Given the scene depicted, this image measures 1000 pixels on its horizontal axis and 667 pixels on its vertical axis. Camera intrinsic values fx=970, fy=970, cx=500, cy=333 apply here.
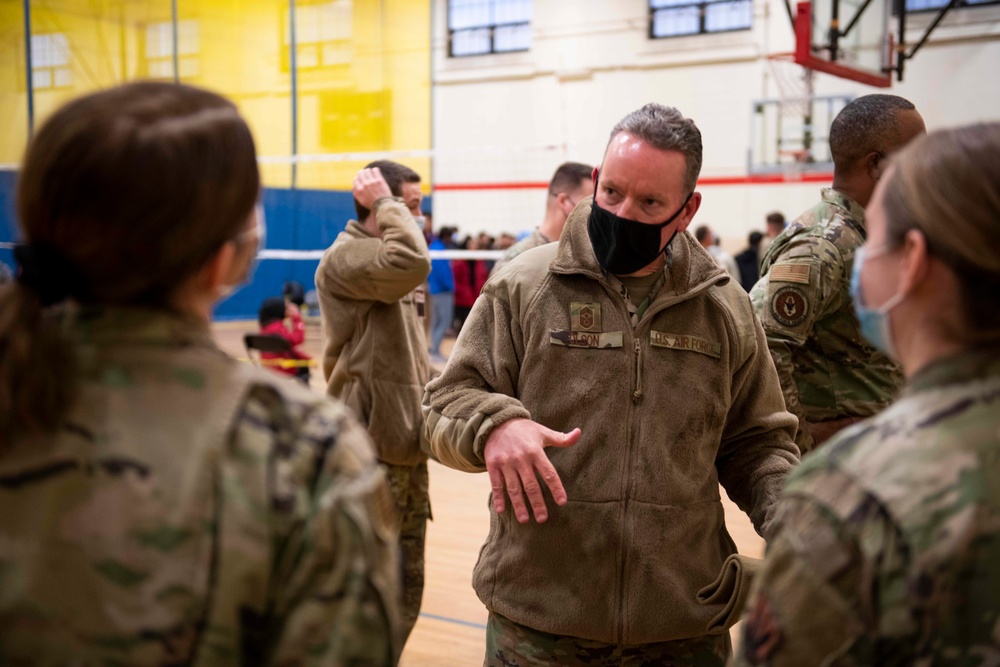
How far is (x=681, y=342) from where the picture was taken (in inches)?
82.3

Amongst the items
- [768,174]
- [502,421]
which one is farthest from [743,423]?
[768,174]

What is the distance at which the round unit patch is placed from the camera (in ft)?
8.82

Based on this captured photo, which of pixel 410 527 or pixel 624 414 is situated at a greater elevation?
pixel 624 414

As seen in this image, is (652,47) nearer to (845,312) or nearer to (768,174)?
(768,174)

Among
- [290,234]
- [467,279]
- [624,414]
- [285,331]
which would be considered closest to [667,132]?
[624,414]

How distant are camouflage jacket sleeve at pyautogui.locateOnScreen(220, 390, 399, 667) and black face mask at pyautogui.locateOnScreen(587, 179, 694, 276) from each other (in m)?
1.13

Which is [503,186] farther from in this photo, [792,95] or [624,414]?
[624,414]

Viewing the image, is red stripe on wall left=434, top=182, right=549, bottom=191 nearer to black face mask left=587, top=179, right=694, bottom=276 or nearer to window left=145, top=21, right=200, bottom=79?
window left=145, top=21, right=200, bottom=79

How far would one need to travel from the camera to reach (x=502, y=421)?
1.93m

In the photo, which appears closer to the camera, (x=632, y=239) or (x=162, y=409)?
(x=162, y=409)

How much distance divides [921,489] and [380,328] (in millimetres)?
2744

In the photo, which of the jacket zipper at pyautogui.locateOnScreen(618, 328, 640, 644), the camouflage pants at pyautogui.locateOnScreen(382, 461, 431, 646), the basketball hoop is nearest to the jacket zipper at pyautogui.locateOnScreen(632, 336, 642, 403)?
the jacket zipper at pyautogui.locateOnScreen(618, 328, 640, 644)

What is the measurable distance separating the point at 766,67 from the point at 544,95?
3.77 m

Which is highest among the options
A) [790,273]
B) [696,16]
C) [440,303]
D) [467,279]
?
[696,16]
